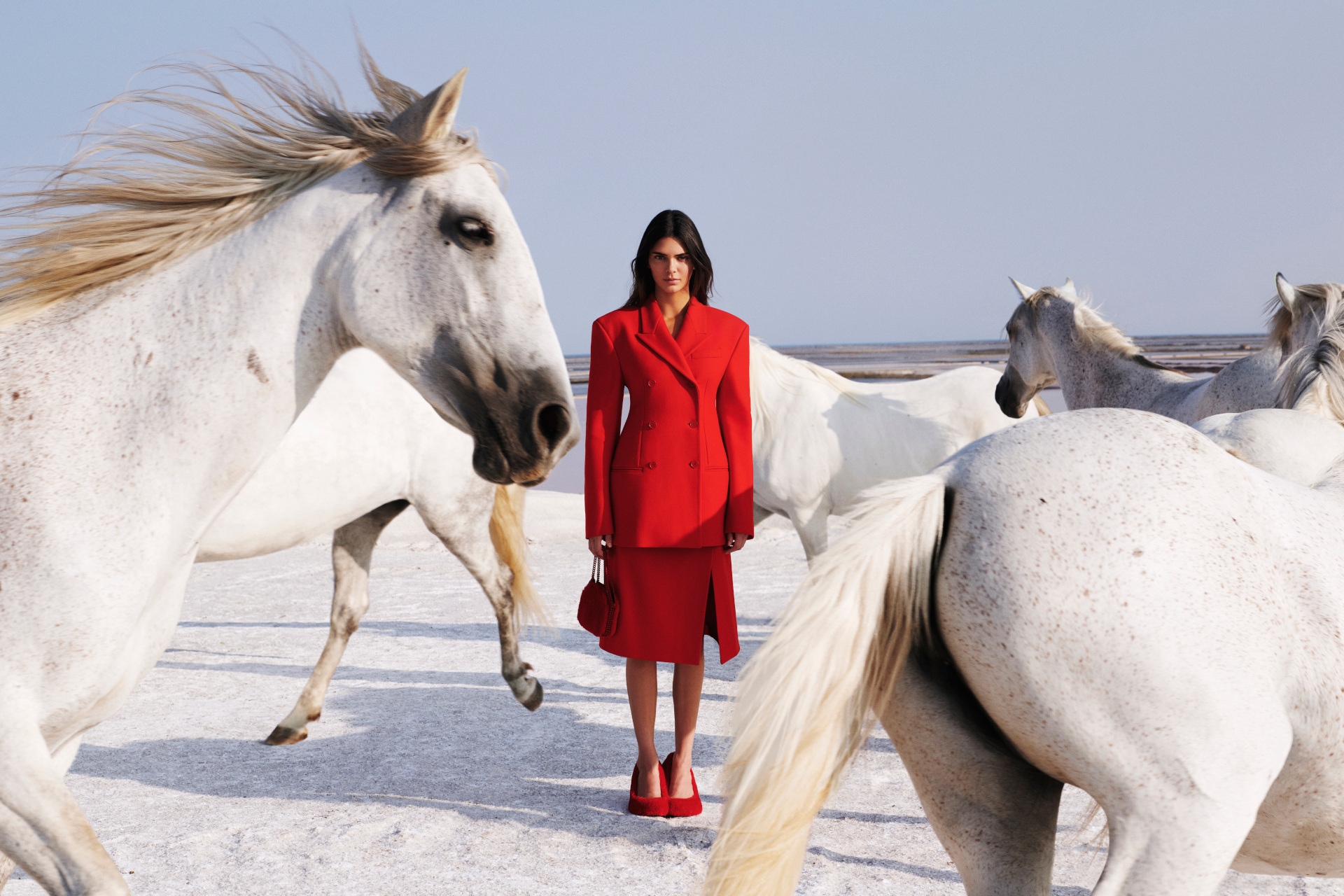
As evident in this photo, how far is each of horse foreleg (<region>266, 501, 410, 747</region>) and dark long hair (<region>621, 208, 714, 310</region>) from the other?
1654 millimetres

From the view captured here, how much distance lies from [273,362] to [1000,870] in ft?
4.47

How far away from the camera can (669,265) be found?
268 cm

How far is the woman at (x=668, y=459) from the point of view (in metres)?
2.67

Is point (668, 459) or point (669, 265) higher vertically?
point (669, 265)

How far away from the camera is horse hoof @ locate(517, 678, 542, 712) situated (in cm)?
385

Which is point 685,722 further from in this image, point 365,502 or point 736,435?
point 365,502

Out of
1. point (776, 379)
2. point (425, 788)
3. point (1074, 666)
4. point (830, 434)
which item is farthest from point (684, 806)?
point (776, 379)

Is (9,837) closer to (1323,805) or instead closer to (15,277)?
(15,277)

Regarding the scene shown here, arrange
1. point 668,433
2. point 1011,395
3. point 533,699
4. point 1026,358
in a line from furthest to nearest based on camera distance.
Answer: point 1026,358
point 1011,395
point 533,699
point 668,433

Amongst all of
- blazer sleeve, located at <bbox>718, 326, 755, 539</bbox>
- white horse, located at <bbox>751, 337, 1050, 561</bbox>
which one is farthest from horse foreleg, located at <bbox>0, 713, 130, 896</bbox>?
white horse, located at <bbox>751, 337, 1050, 561</bbox>

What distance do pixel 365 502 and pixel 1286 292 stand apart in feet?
14.5

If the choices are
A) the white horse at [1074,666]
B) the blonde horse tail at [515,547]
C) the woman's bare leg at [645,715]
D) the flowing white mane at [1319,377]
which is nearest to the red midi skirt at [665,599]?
the woman's bare leg at [645,715]

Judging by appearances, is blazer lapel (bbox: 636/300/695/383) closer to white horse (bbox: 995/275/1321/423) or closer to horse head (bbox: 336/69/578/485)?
horse head (bbox: 336/69/578/485)

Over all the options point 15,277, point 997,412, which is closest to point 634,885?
point 15,277
